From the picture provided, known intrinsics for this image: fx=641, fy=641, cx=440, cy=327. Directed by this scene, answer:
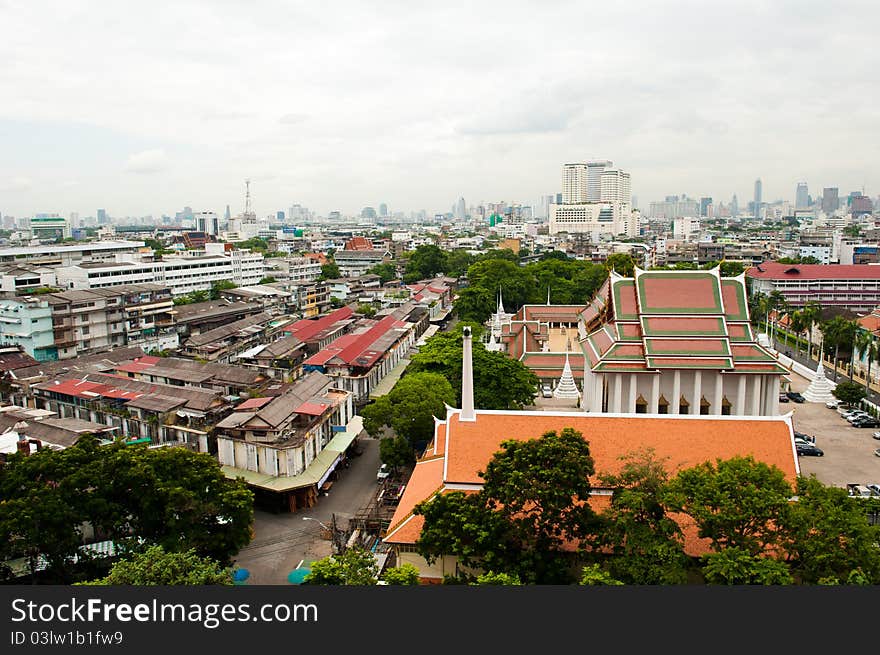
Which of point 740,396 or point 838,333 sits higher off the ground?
point 838,333

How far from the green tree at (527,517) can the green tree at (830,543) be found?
170 inches

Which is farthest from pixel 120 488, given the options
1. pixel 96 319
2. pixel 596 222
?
pixel 596 222

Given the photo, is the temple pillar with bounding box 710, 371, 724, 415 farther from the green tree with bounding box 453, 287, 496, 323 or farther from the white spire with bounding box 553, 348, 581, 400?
the green tree with bounding box 453, 287, 496, 323

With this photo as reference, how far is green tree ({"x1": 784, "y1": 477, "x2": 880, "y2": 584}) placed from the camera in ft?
43.5

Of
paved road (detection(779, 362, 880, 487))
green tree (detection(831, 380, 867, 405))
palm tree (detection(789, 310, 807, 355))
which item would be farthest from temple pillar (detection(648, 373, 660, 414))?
palm tree (detection(789, 310, 807, 355))

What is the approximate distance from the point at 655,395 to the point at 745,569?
1420cm

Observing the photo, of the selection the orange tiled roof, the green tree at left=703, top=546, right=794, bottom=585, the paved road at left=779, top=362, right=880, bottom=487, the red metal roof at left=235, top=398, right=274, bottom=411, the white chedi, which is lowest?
the paved road at left=779, top=362, right=880, bottom=487

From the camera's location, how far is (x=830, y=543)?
13391 mm

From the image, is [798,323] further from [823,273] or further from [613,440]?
[613,440]

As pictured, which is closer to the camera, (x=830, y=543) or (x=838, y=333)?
(x=830, y=543)

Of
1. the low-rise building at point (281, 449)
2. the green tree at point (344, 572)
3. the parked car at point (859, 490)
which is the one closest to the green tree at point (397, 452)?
the low-rise building at point (281, 449)

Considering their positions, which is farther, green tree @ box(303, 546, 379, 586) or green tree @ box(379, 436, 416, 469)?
green tree @ box(379, 436, 416, 469)

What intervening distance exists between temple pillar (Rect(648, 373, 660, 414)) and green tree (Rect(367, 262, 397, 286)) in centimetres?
5861

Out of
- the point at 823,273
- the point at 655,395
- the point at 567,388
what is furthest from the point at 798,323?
the point at 655,395
